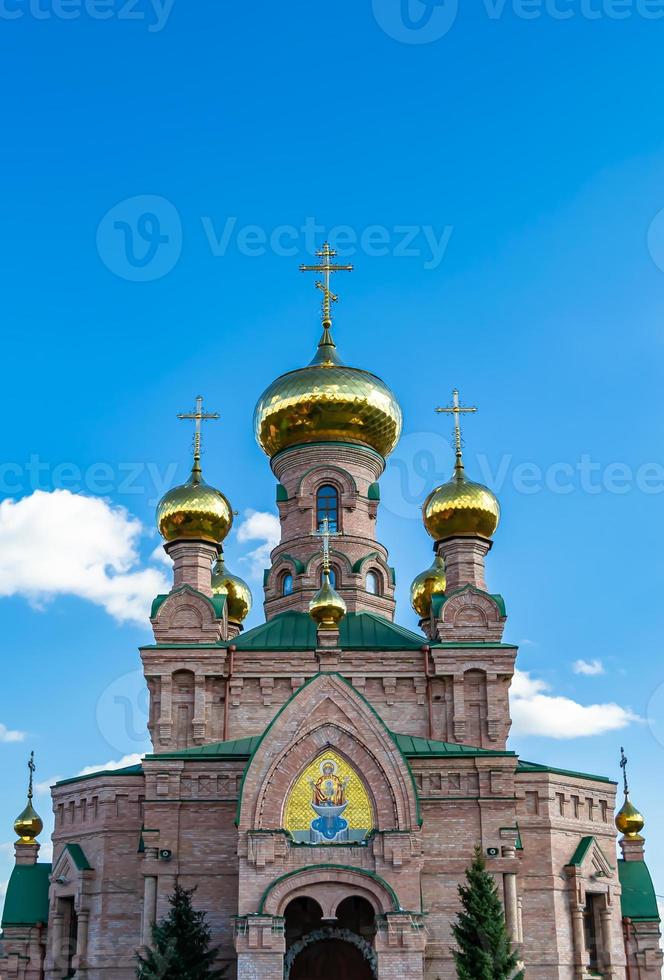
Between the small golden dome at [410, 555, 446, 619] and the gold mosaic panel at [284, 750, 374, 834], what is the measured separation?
10.6 m

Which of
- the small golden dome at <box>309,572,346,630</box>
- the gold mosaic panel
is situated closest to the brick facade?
the gold mosaic panel

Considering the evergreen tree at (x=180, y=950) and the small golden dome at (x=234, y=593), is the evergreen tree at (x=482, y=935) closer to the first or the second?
the evergreen tree at (x=180, y=950)

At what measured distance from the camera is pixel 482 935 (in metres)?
19.4

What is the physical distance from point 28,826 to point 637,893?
42.6 feet

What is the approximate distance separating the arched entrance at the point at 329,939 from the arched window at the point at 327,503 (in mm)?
9243

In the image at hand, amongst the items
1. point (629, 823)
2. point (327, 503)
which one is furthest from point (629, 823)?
point (327, 503)

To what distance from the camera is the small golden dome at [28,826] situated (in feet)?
89.6

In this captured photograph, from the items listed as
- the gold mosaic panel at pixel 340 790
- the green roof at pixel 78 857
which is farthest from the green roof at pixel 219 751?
the green roof at pixel 78 857

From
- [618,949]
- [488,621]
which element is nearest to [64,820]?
[488,621]

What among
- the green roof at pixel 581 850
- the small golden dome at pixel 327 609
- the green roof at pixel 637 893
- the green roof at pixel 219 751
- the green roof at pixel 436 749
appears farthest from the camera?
the green roof at pixel 637 893

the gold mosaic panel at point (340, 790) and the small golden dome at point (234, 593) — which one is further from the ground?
the small golden dome at point (234, 593)

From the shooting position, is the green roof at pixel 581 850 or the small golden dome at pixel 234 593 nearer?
the green roof at pixel 581 850

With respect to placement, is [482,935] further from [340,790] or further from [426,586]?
[426,586]

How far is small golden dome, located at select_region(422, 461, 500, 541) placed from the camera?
1042 inches
